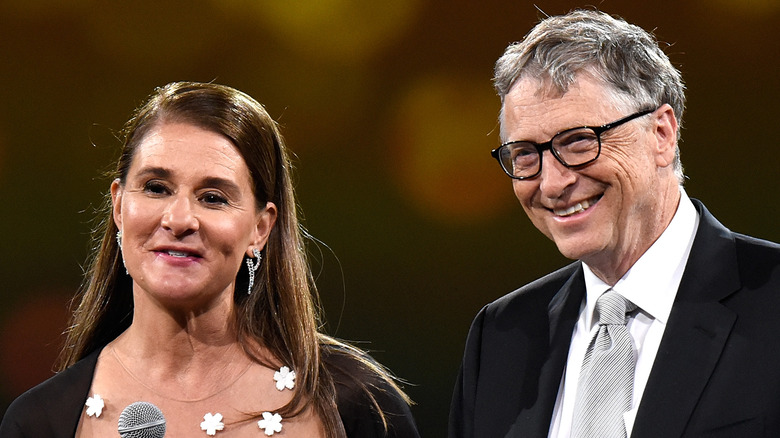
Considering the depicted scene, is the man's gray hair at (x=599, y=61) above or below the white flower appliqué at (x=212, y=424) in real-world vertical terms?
above

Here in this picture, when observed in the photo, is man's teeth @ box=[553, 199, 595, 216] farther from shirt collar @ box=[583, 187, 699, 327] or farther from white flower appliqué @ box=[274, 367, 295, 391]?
white flower appliqué @ box=[274, 367, 295, 391]

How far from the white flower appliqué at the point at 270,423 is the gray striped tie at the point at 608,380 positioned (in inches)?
27.6

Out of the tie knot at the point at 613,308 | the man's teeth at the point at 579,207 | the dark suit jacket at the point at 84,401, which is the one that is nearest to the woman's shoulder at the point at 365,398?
the dark suit jacket at the point at 84,401

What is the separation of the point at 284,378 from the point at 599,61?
1.06 m

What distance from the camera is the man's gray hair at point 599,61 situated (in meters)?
2.08

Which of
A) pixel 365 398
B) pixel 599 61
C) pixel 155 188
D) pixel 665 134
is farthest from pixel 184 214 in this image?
pixel 665 134

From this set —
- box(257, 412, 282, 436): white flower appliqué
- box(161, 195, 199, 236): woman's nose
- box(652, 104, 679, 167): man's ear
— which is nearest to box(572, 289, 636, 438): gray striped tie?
box(652, 104, 679, 167): man's ear

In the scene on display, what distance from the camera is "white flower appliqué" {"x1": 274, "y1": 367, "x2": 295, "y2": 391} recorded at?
2.40 metres

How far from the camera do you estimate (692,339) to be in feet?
6.61

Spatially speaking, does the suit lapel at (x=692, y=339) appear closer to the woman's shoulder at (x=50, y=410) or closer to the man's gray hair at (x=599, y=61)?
the man's gray hair at (x=599, y=61)

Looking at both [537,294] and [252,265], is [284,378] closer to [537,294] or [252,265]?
[252,265]

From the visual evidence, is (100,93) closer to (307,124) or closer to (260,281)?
(307,124)

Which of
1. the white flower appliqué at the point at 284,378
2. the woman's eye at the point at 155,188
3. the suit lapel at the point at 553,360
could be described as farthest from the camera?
the white flower appliqué at the point at 284,378

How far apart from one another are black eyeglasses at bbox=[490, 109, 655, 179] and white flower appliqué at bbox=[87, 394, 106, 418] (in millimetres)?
1103
